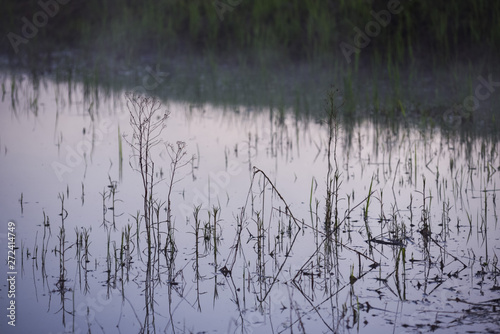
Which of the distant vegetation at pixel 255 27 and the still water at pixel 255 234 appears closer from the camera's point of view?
the still water at pixel 255 234

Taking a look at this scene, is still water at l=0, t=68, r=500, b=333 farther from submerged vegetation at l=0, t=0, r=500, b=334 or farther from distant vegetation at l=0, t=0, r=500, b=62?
distant vegetation at l=0, t=0, r=500, b=62

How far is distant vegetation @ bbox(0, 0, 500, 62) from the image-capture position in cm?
894

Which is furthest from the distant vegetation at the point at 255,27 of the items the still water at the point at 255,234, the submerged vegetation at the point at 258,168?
the still water at the point at 255,234

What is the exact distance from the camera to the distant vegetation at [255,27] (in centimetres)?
894

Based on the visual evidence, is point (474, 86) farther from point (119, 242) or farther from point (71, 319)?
point (71, 319)

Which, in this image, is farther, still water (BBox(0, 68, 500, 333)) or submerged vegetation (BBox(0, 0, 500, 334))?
submerged vegetation (BBox(0, 0, 500, 334))

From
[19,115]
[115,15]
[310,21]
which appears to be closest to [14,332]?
[19,115]

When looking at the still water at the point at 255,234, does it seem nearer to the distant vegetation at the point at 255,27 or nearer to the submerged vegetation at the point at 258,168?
the submerged vegetation at the point at 258,168

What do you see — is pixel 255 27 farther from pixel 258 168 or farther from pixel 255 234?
pixel 255 234

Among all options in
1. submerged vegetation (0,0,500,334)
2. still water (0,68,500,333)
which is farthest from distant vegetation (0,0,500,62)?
still water (0,68,500,333)

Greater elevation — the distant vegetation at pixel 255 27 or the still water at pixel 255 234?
the distant vegetation at pixel 255 27

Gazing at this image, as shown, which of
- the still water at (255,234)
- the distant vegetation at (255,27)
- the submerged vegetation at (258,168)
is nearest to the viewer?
the still water at (255,234)

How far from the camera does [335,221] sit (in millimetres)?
3775

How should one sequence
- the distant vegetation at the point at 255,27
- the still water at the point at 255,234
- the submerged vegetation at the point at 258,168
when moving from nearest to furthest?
the still water at the point at 255,234
the submerged vegetation at the point at 258,168
the distant vegetation at the point at 255,27
